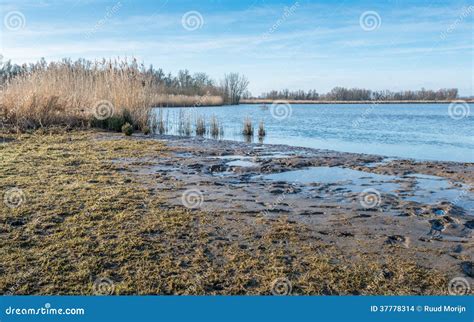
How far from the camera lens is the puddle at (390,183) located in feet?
20.0

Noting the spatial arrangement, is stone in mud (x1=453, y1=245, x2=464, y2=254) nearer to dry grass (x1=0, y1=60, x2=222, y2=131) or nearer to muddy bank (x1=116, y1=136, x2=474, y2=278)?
muddy bank (x1=116, y1=136, x2=474, y2=278)

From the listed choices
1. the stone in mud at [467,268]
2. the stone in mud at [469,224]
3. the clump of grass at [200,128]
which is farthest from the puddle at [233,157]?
the clump of grass at [200,128]

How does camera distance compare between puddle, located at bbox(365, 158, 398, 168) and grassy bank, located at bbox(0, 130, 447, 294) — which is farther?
puddle, located at bbox(365, 158, 398, 168)

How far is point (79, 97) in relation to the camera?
16078 mm

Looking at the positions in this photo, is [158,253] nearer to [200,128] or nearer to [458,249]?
[458,249]

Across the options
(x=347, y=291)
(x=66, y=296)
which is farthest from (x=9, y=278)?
(x=347, y=291)

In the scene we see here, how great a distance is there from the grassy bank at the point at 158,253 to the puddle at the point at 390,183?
7.95 feet

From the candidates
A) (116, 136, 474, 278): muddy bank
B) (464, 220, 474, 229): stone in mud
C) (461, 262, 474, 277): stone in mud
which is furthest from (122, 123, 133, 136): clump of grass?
(461, 262, 474, 277): stone in mud

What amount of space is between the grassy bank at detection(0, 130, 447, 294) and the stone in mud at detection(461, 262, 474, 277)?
274mm

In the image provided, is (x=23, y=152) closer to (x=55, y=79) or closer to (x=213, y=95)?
(x=55, y=79)

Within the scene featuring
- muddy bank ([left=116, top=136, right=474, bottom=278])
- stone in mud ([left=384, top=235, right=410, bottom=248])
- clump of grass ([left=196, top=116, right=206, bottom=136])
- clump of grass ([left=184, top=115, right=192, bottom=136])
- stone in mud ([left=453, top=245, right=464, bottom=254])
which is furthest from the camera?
clump of grass ([left=196, top=116, right=206, bottom=136])

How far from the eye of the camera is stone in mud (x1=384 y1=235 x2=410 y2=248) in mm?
4043

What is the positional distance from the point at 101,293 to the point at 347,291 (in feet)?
5.54

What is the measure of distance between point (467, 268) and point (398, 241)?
726 millimetres
